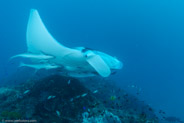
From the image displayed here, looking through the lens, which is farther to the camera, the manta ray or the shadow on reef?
the shadow on reef

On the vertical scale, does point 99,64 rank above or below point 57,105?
above

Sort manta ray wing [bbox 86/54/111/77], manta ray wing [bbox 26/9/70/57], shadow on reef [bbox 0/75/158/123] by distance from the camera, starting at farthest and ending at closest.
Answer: shadow on reef [bbox 0/75/158/123]
manta ray wing [bbox 26/9/70/57]
manta ray wing [bbox 86/54/111/77]

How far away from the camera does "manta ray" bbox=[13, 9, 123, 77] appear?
13.7ft

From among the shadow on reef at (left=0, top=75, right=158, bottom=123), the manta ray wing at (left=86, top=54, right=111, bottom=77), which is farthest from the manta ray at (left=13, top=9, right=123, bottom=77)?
the shadow on reef at (left=0, top=75, right=158, bottom=123)

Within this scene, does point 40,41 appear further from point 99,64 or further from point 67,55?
point 99,64

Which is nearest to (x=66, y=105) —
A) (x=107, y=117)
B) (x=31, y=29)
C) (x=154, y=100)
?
(x=107, y=117)

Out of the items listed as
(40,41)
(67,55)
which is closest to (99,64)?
(67,55)

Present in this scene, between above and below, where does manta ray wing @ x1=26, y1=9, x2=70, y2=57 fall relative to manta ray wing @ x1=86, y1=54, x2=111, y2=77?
above

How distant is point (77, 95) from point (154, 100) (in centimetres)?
3834

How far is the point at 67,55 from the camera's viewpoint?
4.35 metres

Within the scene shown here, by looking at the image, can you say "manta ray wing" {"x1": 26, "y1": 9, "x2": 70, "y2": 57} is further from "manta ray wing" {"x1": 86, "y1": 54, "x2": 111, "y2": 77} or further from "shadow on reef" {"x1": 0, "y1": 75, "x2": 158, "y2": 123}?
"shadow on reef" {"x1": 0, "y1": 75, "x2": 158, "y2": 123}

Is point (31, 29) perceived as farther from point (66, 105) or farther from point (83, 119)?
point (83, 119)

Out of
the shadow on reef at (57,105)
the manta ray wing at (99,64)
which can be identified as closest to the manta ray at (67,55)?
the manta ray wing at (99,64)

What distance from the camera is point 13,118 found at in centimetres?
495
